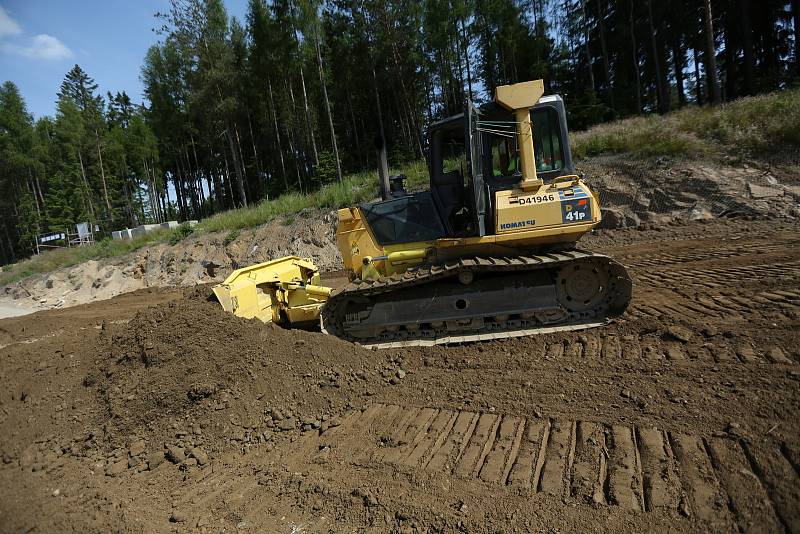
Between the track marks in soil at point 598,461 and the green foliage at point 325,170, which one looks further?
the green foliage at point 325,170

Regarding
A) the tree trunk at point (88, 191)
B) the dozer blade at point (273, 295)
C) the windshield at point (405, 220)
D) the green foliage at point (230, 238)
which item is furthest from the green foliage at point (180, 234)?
the tree trunk at point (88, 191)

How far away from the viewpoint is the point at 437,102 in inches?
1161

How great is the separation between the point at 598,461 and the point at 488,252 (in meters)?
2.76

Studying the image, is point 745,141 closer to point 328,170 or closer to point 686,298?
point 686,298

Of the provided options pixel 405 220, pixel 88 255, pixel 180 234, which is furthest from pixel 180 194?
pixel 405 220

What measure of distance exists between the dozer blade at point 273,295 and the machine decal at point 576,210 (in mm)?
3141

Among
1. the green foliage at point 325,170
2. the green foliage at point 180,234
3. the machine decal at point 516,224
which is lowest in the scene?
the machine decal at point 516,224

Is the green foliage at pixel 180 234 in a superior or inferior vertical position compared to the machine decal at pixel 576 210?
superior

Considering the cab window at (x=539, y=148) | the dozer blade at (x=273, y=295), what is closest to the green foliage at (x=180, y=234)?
the dozer blade at (x=273, y=295)

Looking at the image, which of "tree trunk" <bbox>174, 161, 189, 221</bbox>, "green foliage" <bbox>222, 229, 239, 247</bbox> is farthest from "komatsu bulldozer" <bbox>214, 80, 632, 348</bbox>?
"tree trunk" <bbox>174, 161, 189, 221</bbox>

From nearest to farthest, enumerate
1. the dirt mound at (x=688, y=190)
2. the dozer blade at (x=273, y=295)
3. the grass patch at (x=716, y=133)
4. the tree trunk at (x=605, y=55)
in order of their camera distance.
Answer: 1. the dozer blade at (x=273, y=295)
2. the dirt mound at (x=688, y=190)
3. the grass patch at (x=716, y=133)
4. the tree trunk at (x=605, y=55)

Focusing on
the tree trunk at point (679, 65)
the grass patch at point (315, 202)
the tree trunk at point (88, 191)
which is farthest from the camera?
the tree trunk at point (88, 191)

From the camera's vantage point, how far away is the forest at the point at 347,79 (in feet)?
71.4

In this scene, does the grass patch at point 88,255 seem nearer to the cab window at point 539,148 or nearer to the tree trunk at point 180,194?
the cab window at point 539,148
